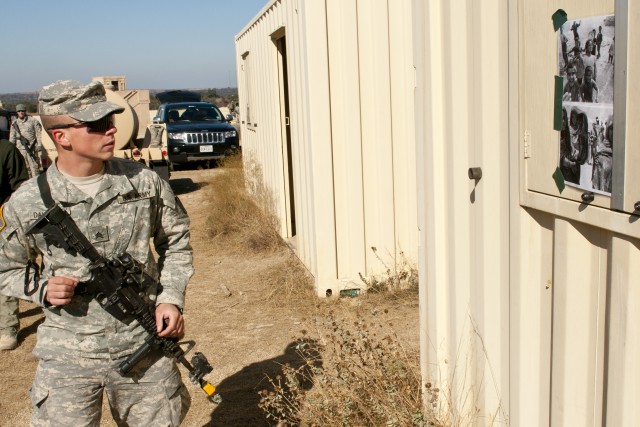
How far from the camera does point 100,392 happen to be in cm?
313

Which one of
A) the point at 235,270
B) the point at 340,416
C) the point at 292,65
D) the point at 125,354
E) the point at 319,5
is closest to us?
the point at 125,354

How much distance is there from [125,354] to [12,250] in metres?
0.64

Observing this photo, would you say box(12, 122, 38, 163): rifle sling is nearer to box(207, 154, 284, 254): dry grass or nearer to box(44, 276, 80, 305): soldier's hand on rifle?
box(207, 154, 284, 254): dry grass

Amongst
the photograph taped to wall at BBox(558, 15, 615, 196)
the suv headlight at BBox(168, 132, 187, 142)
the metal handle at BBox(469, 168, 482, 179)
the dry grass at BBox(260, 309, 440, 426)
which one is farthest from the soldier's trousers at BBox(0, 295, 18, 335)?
the suv headlight at BBox(168, 132, 187, 142)

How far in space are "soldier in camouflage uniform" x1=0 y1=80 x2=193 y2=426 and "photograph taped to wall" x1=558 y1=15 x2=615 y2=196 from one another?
1.74 m

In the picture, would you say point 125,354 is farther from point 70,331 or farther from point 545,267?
point 545,267

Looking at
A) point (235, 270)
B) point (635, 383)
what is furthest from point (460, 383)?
point (235, 270)

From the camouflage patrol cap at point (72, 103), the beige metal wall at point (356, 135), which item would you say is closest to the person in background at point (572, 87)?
the camouflage patrol cap at point (72, 103)

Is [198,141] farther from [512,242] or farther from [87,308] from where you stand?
[512,242]

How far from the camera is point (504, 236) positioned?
2873mm

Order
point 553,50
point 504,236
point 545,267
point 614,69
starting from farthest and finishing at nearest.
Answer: point 504,236 < point 545,267 < point 553,50 < point 614,69

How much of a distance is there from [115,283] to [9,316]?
371cm

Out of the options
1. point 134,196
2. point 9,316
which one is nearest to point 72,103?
point 134,196

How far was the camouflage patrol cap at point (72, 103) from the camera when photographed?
302 centimetres
